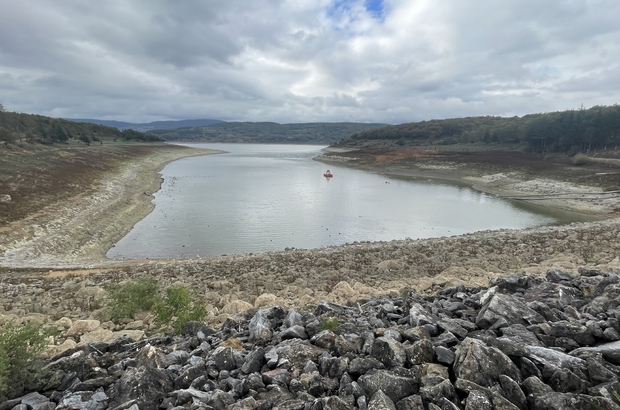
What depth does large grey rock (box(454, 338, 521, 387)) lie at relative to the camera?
3654 millimetres

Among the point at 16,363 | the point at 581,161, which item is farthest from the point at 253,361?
the point at 581,161

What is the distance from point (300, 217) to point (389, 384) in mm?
23913

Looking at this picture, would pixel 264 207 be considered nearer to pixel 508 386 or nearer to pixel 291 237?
pixel 291 237

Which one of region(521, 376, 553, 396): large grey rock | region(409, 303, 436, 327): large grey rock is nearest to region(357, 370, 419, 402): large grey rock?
region(521, 376, 553, 396): large grey rock

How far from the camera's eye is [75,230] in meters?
20.7

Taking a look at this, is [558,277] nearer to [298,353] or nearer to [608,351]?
[608,351]

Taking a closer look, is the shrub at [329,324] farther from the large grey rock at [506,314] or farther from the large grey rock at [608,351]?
the large grey rock at [608,351]

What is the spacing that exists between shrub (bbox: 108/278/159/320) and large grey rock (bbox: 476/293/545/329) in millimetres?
6737

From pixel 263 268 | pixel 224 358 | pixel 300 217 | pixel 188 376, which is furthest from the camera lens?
pixel 300 217

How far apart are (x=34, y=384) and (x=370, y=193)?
3829 centimetres

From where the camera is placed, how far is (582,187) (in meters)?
Answer: 39.1

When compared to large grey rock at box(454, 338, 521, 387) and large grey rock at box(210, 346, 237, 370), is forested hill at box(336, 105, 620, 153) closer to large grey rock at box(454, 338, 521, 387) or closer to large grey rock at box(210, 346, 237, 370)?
large grey rock at box(454, 338, 521, 387)

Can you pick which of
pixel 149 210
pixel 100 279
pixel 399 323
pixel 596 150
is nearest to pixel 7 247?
pixel 100 279

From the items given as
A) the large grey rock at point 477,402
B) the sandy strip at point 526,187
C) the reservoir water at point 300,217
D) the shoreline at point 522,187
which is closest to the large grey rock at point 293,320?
the large grey rock at point 477,402
